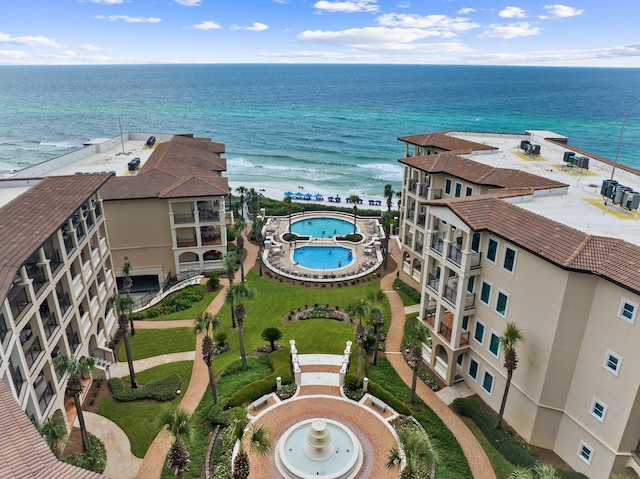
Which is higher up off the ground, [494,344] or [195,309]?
[494,344]

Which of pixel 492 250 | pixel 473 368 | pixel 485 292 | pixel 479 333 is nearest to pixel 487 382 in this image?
pixel 473 368

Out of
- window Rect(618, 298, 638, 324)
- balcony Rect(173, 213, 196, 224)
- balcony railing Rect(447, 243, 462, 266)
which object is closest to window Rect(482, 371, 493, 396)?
balcony railing Rect(447, 243, 462, 266)

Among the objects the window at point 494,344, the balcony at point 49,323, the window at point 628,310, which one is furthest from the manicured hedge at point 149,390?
the window at point 628,310

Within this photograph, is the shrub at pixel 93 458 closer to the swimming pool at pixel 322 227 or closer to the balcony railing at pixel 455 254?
the balcony railing at pixel 455 254

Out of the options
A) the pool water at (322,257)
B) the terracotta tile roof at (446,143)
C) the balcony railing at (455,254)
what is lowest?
the pool water at (322,257)

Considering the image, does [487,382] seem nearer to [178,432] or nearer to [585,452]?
[585,452]
